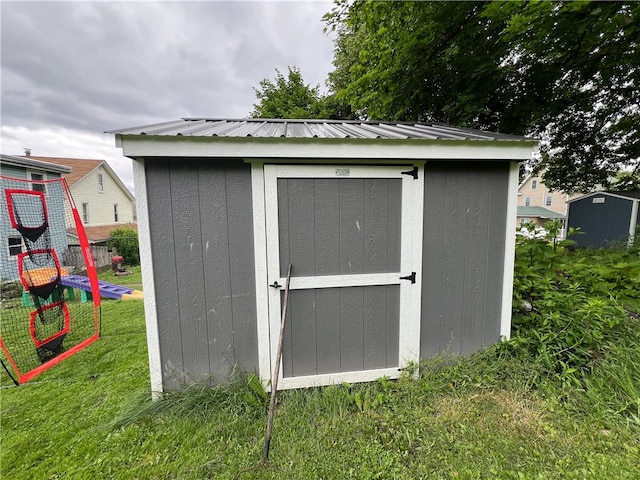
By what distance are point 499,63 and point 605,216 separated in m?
9.17

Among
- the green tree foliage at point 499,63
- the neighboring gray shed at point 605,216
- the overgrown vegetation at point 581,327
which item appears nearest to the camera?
the overgrown vegetation at point 581,327

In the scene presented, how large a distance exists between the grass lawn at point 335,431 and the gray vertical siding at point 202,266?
0.30 metres

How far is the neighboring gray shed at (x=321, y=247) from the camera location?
2.06m

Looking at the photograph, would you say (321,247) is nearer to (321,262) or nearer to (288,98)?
(321,262)

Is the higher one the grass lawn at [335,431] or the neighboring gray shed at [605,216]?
the neighboring gray shed at [605,216]

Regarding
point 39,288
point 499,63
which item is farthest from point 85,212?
point 499,63

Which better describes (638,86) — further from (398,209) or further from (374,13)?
(398,209)

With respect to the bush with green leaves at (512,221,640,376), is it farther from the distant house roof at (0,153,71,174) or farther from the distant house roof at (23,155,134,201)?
the distant house roof at (23,155,134,201)

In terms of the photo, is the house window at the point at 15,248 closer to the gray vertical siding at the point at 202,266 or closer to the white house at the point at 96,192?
the gray vertical siding at the point at 202,266

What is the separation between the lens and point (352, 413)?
6.85 feet

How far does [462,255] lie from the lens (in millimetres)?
2445

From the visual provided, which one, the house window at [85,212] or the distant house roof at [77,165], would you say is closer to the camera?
the distant house roof at [77,165]

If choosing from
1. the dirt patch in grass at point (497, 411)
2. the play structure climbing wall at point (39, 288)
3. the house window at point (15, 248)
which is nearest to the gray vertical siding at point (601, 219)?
the dirt patch in grass at point (497, 411)

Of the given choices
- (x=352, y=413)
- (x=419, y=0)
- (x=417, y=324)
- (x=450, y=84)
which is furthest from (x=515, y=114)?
(x=352, y=413)
